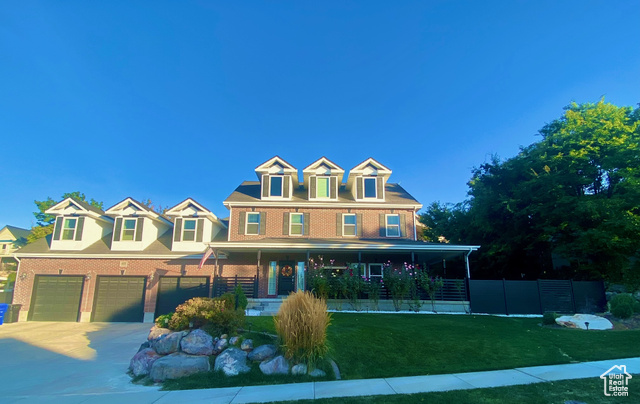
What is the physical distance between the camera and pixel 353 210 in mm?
18531

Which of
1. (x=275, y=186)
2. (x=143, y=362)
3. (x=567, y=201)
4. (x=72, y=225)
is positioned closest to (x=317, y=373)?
(x=143, y=362)

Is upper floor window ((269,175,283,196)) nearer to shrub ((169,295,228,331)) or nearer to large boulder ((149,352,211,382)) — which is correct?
shrub ((169,295,228,331))

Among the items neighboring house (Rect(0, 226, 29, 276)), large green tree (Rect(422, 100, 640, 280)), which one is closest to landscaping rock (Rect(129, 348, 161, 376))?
large green tree (Rect(422, 100, 640, 280))

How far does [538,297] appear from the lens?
1438 cm

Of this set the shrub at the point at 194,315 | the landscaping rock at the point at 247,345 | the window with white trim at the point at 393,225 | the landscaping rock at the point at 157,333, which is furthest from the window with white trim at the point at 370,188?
the landscaping rock at the point at 157,333

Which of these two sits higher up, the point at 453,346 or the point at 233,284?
the point at 233,284

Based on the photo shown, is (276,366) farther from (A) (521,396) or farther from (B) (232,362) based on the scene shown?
(A) (521,396)

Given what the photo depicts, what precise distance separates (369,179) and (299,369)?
1366 cm

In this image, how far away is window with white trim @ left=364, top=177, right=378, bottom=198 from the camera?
1892 cm

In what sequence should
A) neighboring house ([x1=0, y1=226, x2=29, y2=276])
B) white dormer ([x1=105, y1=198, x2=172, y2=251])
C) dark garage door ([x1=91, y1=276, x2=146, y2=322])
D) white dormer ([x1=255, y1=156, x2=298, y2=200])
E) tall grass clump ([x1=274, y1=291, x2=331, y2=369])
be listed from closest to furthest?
tall grass clump ([x1=274, y1=291, x2=331, y2=369])
dark garage door ([x1=91, y1=276, x2=146, y2=322])
white dormer ([x1=105, y1=198, x2=172, y2=251])
white dormer ([x1=255, y1=156, x2=298, y2=200])
neighboring house ([x1=0, y1=226, x2=29, y2=276])

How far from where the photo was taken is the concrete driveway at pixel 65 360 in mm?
6379

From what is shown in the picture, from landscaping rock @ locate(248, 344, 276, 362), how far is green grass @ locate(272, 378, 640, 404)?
7.56 feet

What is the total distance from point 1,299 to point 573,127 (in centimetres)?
3326

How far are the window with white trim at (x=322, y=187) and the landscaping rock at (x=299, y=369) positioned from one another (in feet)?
41.4
